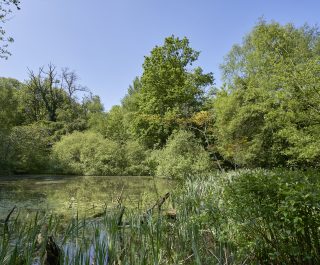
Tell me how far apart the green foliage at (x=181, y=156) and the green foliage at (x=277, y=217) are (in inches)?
503

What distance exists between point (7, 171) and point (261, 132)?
15.3m

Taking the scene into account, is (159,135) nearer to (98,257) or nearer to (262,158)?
(262,158)

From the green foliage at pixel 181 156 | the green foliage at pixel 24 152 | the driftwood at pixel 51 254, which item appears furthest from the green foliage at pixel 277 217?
the green foliage at pixel 24 152

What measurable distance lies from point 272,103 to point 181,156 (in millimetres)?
5942

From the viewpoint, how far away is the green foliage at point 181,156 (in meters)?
16.3

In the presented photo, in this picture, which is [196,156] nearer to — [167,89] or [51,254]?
[167,89]

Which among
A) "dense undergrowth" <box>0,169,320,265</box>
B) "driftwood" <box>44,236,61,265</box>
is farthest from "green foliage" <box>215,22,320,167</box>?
"driftwood" <box>44,236,61,265</box>

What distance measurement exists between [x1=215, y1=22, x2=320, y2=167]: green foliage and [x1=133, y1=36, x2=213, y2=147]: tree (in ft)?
11.2

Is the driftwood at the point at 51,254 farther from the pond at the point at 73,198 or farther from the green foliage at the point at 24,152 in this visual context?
the green foliage at the point at 24,152

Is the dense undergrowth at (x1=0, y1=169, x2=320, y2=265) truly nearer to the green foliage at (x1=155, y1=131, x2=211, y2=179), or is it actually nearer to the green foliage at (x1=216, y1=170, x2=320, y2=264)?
the green foliage at (x1=216, y1=170, x2=320, y2=264)

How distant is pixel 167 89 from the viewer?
2366 centimetres

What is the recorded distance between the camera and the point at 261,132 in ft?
52.8

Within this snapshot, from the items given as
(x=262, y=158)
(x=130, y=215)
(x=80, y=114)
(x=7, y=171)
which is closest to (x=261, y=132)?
(x=262, y=158)

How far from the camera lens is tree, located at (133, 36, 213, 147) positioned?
2284 centimetres
